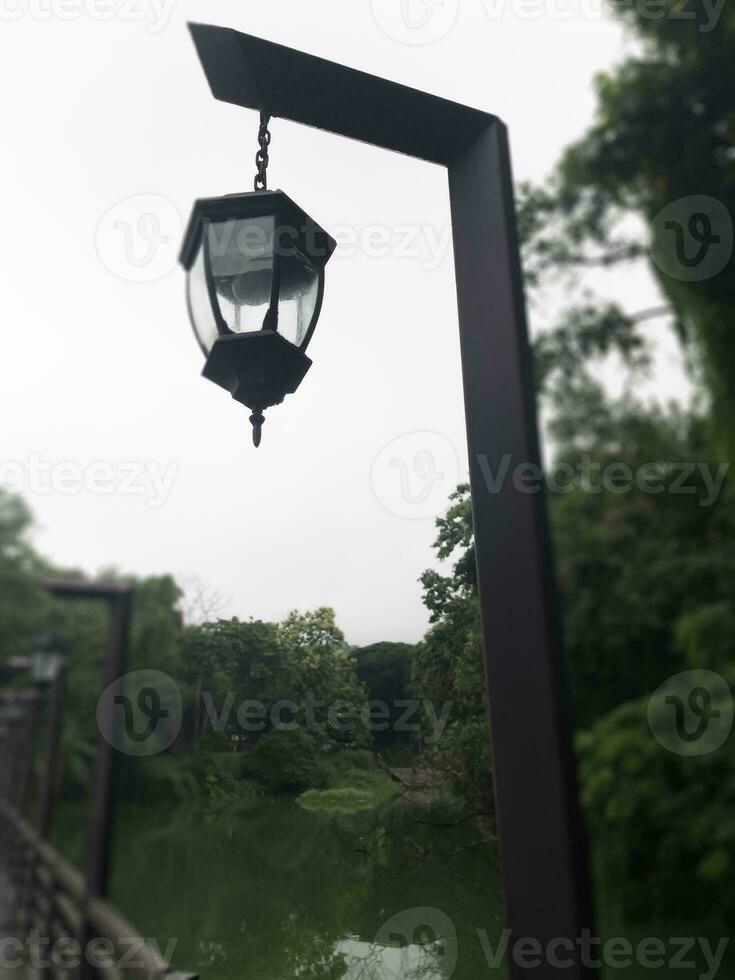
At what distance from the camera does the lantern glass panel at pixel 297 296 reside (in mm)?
839

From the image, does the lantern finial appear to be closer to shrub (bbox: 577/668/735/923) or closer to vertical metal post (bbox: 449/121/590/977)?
vertical metal post (bbox: 449/121/590/977)

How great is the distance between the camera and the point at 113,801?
75 centimetres

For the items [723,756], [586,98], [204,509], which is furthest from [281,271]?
[723,756]

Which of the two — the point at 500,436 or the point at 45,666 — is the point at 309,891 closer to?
the point at 45,666

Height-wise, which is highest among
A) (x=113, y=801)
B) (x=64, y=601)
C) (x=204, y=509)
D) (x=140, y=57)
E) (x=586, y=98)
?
(x=140, y=57)

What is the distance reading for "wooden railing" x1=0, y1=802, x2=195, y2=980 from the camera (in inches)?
26.9

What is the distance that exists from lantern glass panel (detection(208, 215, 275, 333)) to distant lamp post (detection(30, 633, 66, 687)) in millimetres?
384

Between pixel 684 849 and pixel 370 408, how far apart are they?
2.53ft

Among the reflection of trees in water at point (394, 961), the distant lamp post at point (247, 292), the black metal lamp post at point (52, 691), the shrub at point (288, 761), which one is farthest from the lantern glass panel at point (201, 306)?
the reflection of trees in water at point (394, 961)

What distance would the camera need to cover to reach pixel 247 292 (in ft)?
2.70

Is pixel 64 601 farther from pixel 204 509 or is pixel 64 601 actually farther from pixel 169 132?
pixel 169 132

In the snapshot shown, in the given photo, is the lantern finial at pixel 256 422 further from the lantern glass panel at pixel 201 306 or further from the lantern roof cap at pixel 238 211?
the lantern roof cap at pixel 238 211

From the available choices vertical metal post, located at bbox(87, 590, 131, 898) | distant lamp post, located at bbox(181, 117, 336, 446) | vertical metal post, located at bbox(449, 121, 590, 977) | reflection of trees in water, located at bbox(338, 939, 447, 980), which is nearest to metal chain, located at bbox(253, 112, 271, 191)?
distant lamp post, located at bbox(181, 117, 336, 446)

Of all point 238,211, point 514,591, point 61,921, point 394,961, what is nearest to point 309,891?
point 394,961
